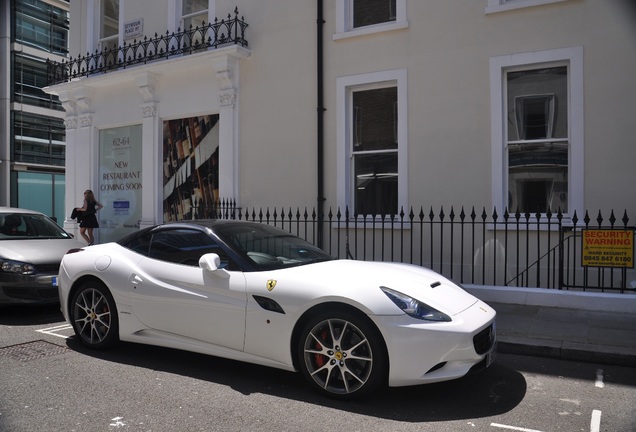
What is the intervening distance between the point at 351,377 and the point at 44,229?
6794 mm

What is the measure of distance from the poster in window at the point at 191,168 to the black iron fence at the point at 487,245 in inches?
104

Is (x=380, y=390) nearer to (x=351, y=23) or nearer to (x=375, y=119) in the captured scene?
(x=375, y=119)

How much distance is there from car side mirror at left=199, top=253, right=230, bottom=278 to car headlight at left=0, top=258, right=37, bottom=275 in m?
3.64

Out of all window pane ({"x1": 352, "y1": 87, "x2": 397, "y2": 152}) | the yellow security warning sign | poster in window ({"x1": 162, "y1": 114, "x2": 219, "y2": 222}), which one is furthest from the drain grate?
the yellow security warning sign

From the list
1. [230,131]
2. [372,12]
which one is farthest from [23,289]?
[372,12]

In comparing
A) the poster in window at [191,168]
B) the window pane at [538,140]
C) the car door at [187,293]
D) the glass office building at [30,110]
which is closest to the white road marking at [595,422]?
the car door at [187,293]

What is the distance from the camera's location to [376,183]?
9.77 m

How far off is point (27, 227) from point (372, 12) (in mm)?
7014

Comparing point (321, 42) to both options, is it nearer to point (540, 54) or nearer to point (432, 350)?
point (540, 54)

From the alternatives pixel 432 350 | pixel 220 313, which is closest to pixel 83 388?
pixel 220 313

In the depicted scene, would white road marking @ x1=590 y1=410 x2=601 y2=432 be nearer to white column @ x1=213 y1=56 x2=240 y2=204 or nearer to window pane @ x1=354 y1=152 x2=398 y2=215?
window pane @ x1=354 y1=152 x2=398 y2=215

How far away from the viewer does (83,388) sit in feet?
14.7

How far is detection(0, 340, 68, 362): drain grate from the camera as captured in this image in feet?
17.8

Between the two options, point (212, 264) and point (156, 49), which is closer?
point (212, 264)
